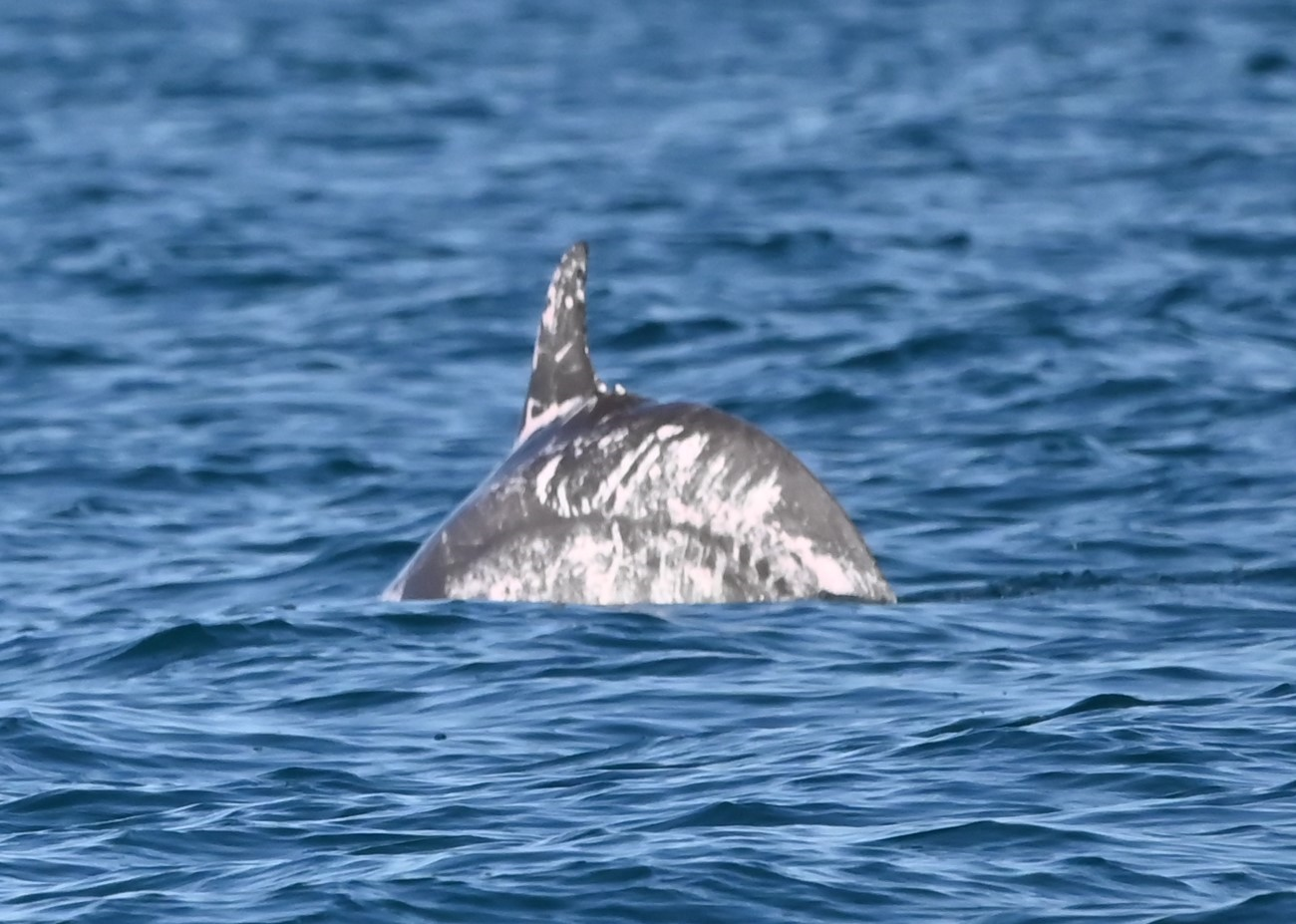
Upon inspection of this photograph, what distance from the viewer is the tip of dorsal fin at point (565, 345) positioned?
16.1m

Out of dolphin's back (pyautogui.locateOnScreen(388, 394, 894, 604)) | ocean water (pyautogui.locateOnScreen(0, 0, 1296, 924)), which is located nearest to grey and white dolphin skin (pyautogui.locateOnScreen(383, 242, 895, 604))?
dolphin's back (pyautogui.locateOnScreen(388, 394, 894, 604))

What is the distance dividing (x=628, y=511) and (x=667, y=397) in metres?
9.39

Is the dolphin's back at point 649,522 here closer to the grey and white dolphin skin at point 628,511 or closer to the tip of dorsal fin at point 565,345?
the grey and white dolphin skin at point 628,511

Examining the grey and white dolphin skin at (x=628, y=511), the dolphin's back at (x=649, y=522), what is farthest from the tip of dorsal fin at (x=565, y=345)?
the dolphin's back at (x=649, y=522)

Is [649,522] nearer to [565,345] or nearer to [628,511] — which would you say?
[628,511]

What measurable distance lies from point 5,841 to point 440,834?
2035 millimetres

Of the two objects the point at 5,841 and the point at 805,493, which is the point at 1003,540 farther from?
the point at 5,841

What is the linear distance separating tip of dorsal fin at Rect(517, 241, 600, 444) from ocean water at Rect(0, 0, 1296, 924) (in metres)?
1.38

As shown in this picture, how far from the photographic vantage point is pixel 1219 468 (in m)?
21.5

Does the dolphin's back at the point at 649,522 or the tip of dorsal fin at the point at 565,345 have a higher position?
the tip of dorsal fin at the point at 565,345

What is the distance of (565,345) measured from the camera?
52.7ft

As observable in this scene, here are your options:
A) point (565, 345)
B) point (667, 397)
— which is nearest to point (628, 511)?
point (565, 345)

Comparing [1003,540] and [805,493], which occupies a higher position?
[805,493]

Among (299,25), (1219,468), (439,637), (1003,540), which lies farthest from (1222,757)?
(299,25)
